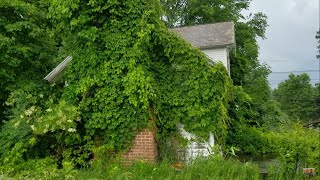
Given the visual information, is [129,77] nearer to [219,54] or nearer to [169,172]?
[169,172]

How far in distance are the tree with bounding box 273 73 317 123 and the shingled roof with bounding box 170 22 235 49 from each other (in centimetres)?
2324

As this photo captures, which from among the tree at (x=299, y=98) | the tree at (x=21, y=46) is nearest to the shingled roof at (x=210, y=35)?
the tree at (x=21, y=46)

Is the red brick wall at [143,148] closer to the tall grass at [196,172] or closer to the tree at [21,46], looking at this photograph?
the tall grass at [196,172]

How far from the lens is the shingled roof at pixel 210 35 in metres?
17.4

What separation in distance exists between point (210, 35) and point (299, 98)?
25.6m

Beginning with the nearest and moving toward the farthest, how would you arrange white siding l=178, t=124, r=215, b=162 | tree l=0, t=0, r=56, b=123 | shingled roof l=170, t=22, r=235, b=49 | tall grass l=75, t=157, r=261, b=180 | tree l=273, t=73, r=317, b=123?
tall grass l=75, t=157, r=261, b=180 → white siding l=178, t=124, r=215, b=162 → tree l=0, t=0, r=56, b=123 → shingled roof l=170, t=22, r=235, b=49 → tree l=273, t=73, r=317, b=123

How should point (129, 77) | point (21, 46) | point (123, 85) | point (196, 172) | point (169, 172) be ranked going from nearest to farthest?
point (196, 172)
point (169, 172)
point (129, 77)
point (123, 85)
point (21, 46)

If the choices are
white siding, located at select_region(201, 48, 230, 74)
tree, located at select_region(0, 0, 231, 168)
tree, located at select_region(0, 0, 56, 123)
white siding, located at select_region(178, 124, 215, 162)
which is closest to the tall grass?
white siding, located at select_region(178, 124, 215, 162)

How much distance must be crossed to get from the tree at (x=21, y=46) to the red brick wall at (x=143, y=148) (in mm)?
4192

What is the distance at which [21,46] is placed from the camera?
1027cm

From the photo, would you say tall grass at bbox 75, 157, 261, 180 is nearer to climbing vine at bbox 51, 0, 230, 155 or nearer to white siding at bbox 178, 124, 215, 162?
white siding at bbox 178, 124, 215, 162

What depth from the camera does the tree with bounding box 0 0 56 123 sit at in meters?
9.93

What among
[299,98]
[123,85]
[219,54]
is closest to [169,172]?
[123,85]

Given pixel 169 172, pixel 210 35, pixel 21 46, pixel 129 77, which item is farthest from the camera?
pixel 210 35
